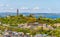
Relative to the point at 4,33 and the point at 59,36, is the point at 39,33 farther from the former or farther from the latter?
the point at 4,33

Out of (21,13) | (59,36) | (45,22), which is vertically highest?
(21,13)

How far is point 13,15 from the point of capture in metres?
2.01

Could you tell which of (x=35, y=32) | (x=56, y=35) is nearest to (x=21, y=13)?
(x=35, y=32)

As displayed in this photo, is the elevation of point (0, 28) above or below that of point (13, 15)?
below

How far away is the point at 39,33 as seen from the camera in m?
1.90

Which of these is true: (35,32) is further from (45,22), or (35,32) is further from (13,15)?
(13,15)
